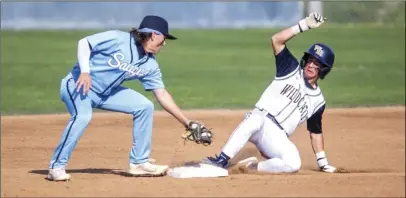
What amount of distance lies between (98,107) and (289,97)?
178 centimetres

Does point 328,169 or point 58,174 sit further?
point 328,169

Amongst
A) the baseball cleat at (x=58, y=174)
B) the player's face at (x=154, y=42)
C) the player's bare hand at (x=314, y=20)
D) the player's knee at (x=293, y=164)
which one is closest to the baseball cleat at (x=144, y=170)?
the baseball cleat at (x=58, y=174)

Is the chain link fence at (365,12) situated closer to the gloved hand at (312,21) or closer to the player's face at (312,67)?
the player's face at (312,67)

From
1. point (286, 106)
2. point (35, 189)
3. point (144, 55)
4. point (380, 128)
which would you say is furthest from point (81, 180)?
point (380, 128)

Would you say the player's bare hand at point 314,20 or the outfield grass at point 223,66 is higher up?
the player's bare hand at point 314,20

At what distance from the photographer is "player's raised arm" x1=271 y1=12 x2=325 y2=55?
952 cm

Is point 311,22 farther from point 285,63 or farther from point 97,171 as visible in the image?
point 97,171

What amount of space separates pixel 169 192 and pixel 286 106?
64.0 inches

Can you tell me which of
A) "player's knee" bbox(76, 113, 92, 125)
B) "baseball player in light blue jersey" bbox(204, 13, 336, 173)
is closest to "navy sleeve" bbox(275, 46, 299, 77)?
"baseball player in light blue jersey" bbox(204, 13, 336, 173)

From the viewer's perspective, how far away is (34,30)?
35375 mm

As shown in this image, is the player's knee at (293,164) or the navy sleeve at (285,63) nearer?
the navy sleeve at (285,63)

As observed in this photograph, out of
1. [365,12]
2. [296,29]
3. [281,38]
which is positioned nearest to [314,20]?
[296,29]

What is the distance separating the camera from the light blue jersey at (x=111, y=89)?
30.8ft

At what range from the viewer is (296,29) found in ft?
31.7
